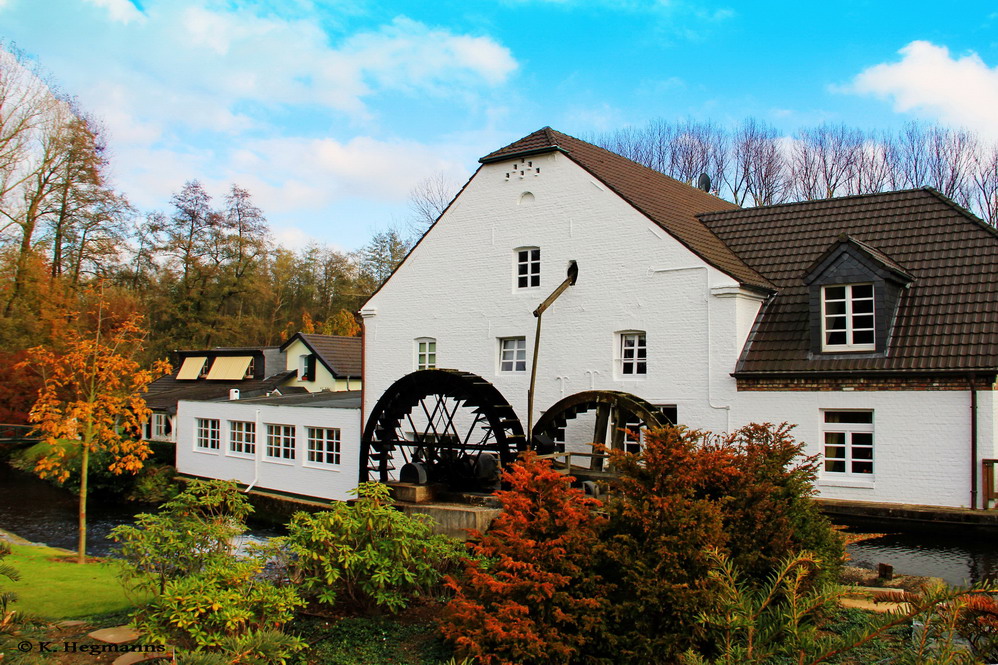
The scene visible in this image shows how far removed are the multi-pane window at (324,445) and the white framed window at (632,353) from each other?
759 cm

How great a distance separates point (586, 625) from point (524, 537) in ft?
2.45

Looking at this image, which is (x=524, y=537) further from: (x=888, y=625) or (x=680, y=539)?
(x=888, y=625)

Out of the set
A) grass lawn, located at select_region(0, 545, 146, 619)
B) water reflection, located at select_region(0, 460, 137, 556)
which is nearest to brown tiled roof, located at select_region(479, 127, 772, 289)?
grass lawn, located at select_region(0, 545, 146, 619)

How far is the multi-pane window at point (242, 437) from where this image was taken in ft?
72.0

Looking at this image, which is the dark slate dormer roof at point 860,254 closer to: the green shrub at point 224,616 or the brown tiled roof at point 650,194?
the brown tiled roof at point 650,194

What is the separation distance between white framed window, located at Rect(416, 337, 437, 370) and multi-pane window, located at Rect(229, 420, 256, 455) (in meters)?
6.02

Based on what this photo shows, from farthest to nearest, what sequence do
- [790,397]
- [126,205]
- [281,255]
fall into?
[281,255] → [126,205] → [790,397]

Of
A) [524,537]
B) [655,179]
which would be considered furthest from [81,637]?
[655,179]

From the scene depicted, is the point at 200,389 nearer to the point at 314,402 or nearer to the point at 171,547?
the point at 314,402

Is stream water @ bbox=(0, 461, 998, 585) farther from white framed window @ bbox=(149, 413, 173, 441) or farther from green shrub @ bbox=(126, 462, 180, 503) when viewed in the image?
white framed window @ bbox=(149, 413, 173, 441)

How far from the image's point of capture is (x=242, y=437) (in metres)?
22.3

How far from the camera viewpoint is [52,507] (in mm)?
22812

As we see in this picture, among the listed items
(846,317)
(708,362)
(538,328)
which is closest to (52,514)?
(538,328)

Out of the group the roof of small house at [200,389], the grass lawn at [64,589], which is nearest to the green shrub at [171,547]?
the grass lawn at [64,589]
